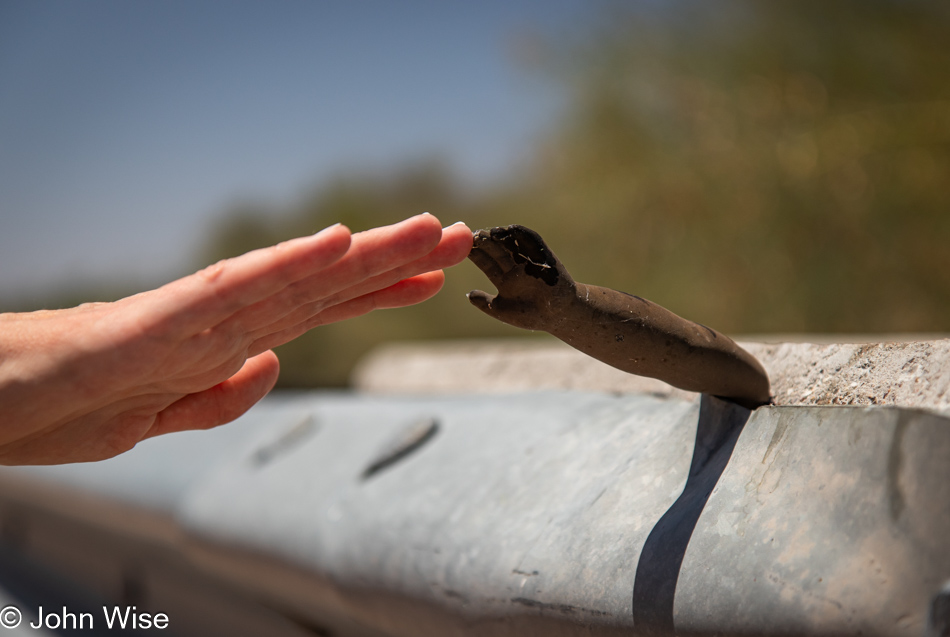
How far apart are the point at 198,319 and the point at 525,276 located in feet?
0.49

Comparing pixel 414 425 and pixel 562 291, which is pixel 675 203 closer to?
pixel 414 425

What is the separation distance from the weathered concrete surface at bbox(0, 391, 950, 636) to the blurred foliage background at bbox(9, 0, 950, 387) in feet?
3.87

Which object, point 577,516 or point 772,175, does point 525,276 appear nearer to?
point 577,516

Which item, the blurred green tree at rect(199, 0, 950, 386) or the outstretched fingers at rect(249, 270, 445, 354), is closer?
the outstretched fingers at rect(249, 270, 445, 354)

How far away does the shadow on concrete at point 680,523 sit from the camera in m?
0.31

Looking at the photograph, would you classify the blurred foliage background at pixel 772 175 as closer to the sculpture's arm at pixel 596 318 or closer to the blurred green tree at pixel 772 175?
the blurred green tree at pixel 772 175

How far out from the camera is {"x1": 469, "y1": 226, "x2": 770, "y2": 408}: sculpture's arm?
1.05ft

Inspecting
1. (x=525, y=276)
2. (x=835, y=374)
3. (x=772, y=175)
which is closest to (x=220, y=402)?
(x=525, y=276)

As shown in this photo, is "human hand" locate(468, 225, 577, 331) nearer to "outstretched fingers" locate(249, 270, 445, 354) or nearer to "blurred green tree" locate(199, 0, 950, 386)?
"outstretched fingers" locate(249, 270, 445, 354)

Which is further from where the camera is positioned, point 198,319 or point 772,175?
point 772,175

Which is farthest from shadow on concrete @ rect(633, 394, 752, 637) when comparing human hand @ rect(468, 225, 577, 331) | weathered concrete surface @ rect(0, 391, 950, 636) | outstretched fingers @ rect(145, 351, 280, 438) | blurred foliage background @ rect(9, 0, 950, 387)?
blurred foliage background @ rect(9, 0, 950, 387)

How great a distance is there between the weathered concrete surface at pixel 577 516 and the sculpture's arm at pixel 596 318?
35 mm

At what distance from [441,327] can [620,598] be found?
209cm

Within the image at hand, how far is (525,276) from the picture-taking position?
32cm
